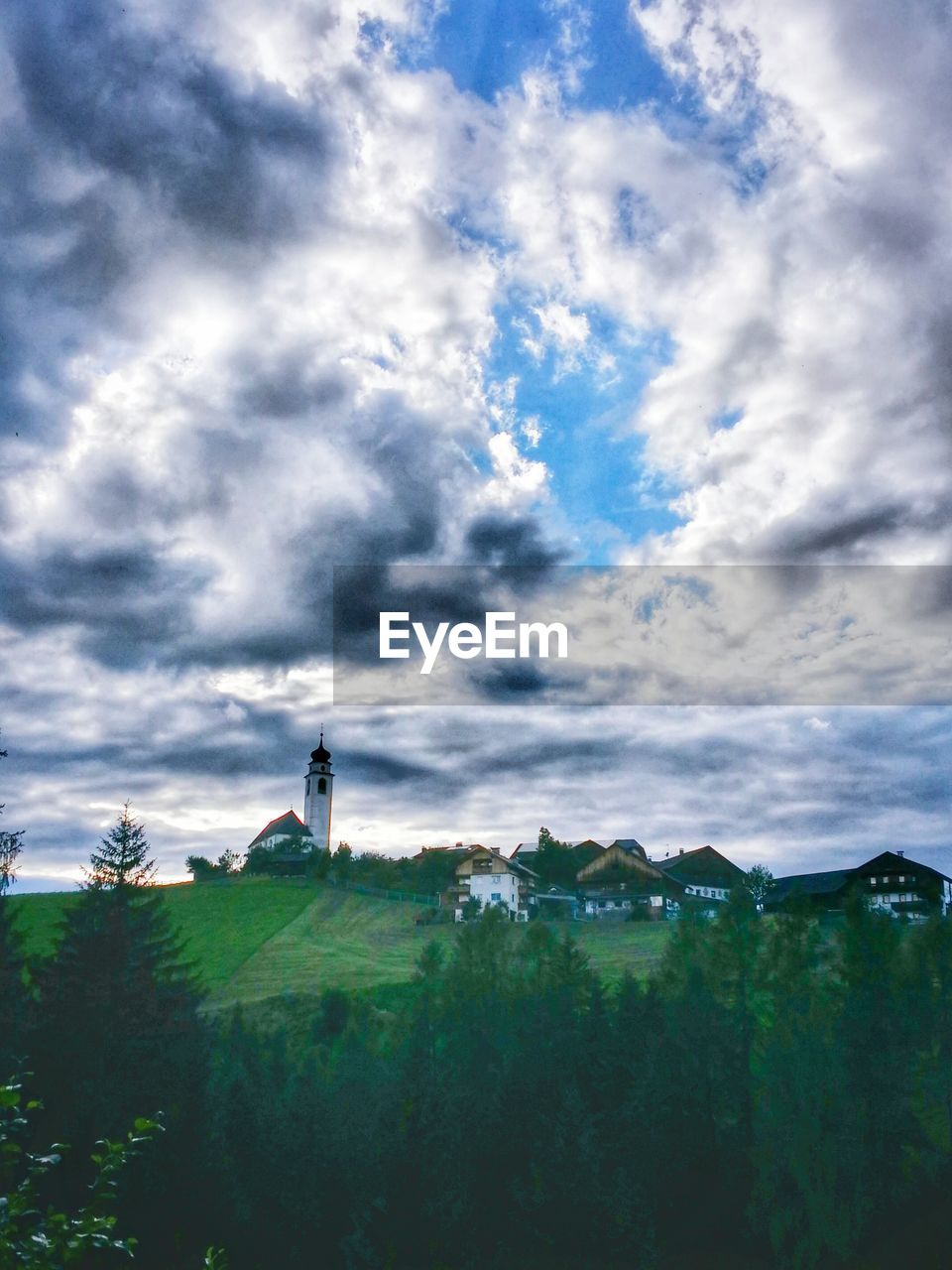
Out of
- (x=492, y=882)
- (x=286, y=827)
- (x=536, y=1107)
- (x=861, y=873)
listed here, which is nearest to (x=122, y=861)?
(x=536, y=1107)

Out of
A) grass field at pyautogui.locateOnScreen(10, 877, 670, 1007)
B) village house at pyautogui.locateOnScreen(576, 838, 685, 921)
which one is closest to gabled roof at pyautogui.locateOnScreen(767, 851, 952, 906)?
village house at pyautogui.locateOnScreen(576, 838, 685, 921)

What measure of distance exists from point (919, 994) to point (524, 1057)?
72.5 feet

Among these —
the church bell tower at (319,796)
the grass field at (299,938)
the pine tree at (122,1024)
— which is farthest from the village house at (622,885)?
the church bell tower at (319,796)

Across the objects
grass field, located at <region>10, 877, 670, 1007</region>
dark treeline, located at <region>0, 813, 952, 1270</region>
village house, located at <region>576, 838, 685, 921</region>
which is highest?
village house, located at <region>576, 838, 685, 921</region>

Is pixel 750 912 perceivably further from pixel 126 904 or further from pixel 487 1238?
pixel 126 904

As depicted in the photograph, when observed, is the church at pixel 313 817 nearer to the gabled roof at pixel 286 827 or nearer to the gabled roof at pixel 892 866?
the gabled roof at pixel 286 827

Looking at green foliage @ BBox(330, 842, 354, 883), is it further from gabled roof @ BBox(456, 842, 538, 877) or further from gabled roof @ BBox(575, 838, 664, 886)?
gabled roof @ BBox(575, 838, 664, 886)

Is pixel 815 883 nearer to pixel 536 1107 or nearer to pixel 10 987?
pixel 536 1107

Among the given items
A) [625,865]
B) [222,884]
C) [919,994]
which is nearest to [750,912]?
[919,994]

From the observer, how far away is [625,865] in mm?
99188

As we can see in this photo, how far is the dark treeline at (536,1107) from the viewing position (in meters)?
44.7

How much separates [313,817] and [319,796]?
164 inches

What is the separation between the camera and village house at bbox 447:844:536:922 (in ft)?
315

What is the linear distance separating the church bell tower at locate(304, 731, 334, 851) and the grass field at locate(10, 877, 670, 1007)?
56813 mm
